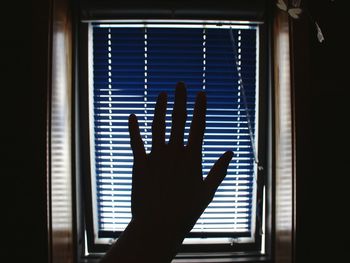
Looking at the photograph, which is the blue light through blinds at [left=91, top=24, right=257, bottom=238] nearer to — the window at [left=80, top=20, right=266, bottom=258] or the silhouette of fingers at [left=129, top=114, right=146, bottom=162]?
the window at [left=80, top=20, right=266, bottom=258]

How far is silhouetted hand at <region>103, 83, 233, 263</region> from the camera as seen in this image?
1.99 feet

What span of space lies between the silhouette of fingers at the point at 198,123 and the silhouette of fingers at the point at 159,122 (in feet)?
0.23

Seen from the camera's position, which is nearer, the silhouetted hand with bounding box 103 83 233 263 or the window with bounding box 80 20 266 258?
the silhouetted hand with bounding box 103 83 233 263

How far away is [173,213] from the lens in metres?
0.62

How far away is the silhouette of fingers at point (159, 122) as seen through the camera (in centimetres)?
63

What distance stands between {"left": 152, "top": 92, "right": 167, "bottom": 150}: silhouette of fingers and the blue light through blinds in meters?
0.99

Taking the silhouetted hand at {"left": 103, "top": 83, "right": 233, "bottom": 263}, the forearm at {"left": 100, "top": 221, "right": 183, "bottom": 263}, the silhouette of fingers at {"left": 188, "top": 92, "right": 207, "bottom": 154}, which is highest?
the silhouette of fingers at {"left": 188, "top": 92, "right": 207, "bottom": 154}

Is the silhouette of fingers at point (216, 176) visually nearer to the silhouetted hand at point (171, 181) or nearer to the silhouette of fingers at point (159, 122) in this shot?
the silhouetted hand at point (171, 181)

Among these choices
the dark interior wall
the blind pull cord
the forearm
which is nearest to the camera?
the forearm

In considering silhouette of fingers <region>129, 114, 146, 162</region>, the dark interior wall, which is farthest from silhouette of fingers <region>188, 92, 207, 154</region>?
the dark interior wall
